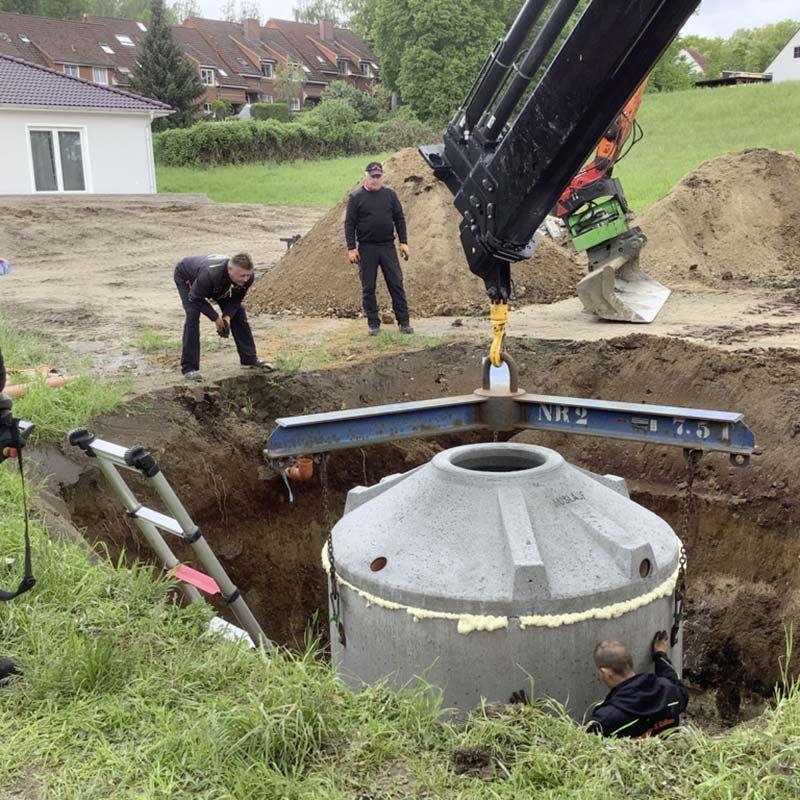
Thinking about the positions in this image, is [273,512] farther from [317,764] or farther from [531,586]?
[317,764]

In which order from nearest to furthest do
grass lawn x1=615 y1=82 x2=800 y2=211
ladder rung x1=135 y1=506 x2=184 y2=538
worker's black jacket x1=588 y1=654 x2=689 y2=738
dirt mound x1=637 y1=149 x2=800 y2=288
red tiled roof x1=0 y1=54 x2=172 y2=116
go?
worker's black jacket x1=588 y1=654 x2=689 y2=738 < ladder rung x1=135 y1=506 x2=184 y2=538 < dirt mound x1=637 y1=149 x2=800 y2=288 < red tiled roof x1=0 y1=54 x2=172 y2=116 < grass lawn x1=615 y1=82 x2=800 y2=211

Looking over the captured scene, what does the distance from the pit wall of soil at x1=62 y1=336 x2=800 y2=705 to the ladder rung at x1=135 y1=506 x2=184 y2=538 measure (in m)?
2.55

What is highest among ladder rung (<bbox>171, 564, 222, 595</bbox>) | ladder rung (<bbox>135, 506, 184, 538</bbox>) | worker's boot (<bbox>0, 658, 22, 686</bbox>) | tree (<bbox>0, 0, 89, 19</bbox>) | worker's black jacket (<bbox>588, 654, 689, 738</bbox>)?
tree (<bbox>0, 0, 89, 19</bbox>)

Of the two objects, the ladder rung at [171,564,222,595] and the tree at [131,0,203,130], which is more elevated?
the tree at [131,0,203,130]

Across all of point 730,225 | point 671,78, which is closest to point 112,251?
point 730,225

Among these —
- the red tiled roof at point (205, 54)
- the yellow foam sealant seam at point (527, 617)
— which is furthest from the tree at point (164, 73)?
the yellow foam sealant seam at point (527, 617)

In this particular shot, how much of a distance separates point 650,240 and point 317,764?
13533 mm

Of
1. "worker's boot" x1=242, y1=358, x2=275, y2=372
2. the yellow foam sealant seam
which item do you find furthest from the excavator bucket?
the yellow foam sealant seam

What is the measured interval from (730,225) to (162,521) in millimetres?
13589

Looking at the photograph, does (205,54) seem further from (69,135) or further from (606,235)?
(606,235)

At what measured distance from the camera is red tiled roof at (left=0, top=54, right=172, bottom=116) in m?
25.1

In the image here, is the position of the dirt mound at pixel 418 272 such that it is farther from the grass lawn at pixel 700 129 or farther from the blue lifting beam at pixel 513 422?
the grass lawn at pixel 700 129

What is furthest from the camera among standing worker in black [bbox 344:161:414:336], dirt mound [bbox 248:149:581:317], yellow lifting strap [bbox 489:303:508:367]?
dirt mound [bbox 248:149:581:317]

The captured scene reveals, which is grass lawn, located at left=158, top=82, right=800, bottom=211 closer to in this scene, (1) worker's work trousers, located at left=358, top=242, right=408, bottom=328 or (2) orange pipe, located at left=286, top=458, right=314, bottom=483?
(1) worker's work trousers, located at left=358, top=242, right=408, bottom=328
